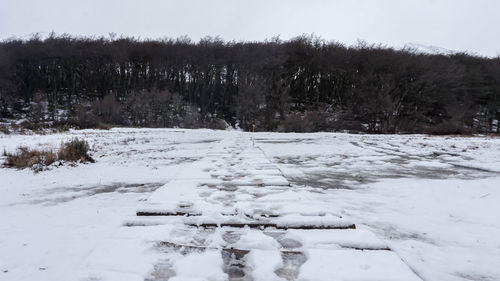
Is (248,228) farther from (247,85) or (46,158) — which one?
(247,85)

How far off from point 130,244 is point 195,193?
45.8 inches

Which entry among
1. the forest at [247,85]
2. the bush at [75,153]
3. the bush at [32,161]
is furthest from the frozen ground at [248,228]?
the forest at [247,85]

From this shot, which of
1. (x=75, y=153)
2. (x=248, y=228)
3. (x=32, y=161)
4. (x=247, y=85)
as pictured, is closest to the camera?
(x=248, y=228)

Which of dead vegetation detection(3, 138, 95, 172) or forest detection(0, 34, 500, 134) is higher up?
forest detection(0, 34, 500, 134)

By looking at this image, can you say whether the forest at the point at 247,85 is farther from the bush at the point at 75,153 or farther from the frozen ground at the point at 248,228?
the frozen ground at the point at 248,228

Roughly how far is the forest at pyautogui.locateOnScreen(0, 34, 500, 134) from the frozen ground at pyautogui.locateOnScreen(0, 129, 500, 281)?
17885 mm

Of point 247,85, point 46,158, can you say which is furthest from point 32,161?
point 247,85

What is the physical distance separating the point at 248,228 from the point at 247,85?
97.0 ft

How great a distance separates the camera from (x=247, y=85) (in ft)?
101

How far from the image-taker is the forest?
2514 centimetres

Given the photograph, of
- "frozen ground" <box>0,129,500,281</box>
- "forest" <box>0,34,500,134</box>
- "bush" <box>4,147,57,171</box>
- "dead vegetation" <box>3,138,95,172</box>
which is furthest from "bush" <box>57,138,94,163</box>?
Answer: "forest" <box>0,34,500,134</box>

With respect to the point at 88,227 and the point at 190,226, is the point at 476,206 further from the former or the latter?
the point at 88,227

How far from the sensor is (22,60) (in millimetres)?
39812

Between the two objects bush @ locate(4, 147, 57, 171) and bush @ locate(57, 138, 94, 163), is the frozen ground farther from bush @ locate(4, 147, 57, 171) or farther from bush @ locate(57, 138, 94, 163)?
bush @ locate(57, 138, 94, 163)
